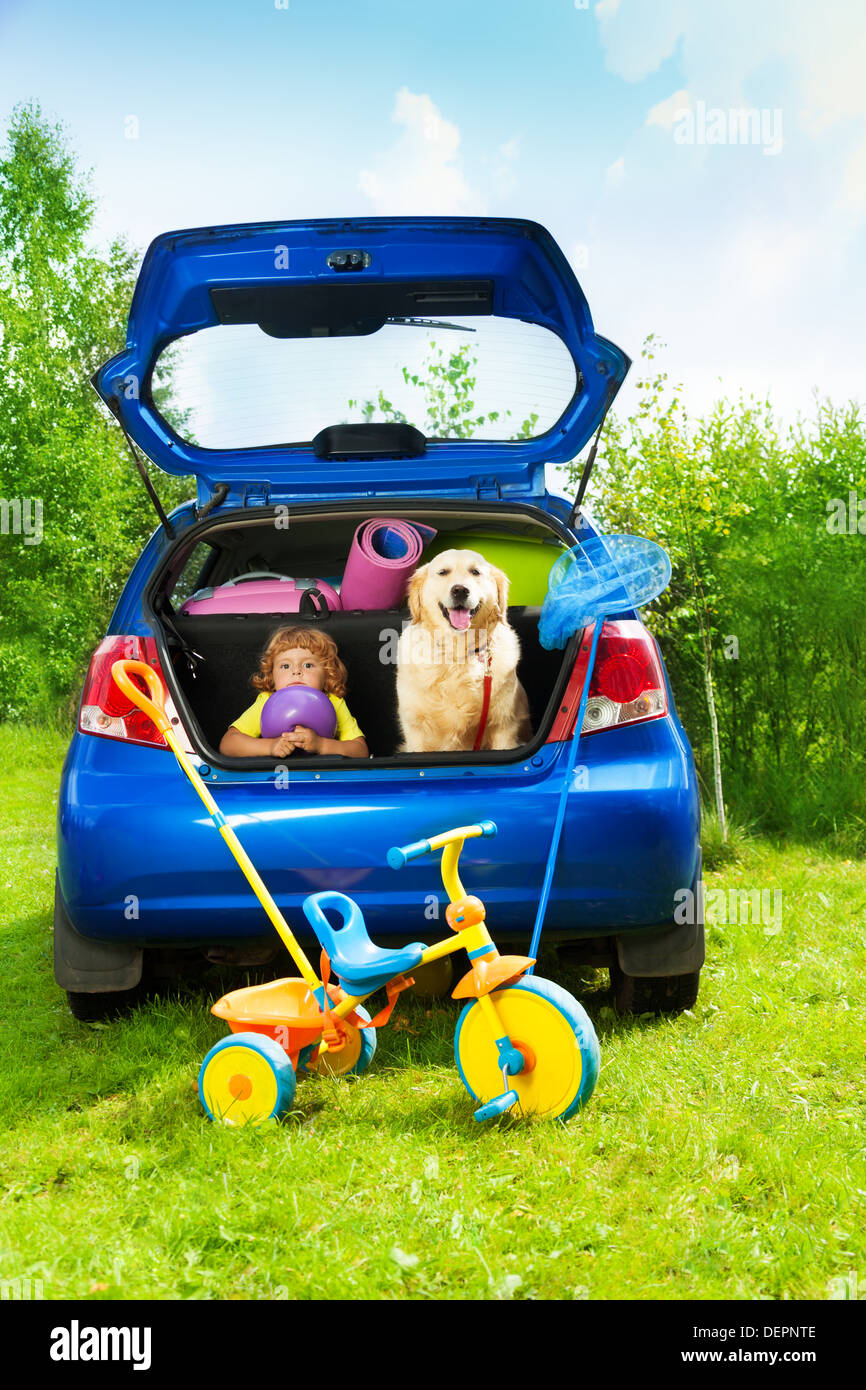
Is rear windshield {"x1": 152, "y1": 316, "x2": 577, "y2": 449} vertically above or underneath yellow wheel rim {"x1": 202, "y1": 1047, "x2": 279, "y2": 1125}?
above

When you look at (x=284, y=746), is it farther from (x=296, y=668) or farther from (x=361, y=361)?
(x=361, y=361)

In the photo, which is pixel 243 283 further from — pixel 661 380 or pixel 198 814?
pixel 661 380

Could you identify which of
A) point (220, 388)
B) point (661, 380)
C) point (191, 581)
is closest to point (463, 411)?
point (220, 388)

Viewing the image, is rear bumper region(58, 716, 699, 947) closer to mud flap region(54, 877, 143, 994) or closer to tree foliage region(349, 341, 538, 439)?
mud flap region(54, 877, 143, 994)

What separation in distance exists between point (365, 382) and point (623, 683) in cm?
155

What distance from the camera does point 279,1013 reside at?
2570mm

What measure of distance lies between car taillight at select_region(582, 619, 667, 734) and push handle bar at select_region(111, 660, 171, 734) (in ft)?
3.63

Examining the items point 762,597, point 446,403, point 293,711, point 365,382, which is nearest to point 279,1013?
point 293,711

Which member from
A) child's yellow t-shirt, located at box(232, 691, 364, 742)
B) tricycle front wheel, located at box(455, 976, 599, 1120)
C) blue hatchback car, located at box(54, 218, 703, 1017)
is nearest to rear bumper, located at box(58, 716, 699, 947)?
blue hatchback car, located at box(54, 218, 703, 1017)

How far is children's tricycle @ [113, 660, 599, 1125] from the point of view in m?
2.43

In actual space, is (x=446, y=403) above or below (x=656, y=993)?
above

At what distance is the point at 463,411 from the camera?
12.7ft

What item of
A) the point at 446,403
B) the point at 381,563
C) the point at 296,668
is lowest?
the point at 296,668

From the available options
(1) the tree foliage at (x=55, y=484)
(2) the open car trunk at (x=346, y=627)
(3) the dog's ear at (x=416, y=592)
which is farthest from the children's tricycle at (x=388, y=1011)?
(1) the tree foliage at (x=55, y=484)
